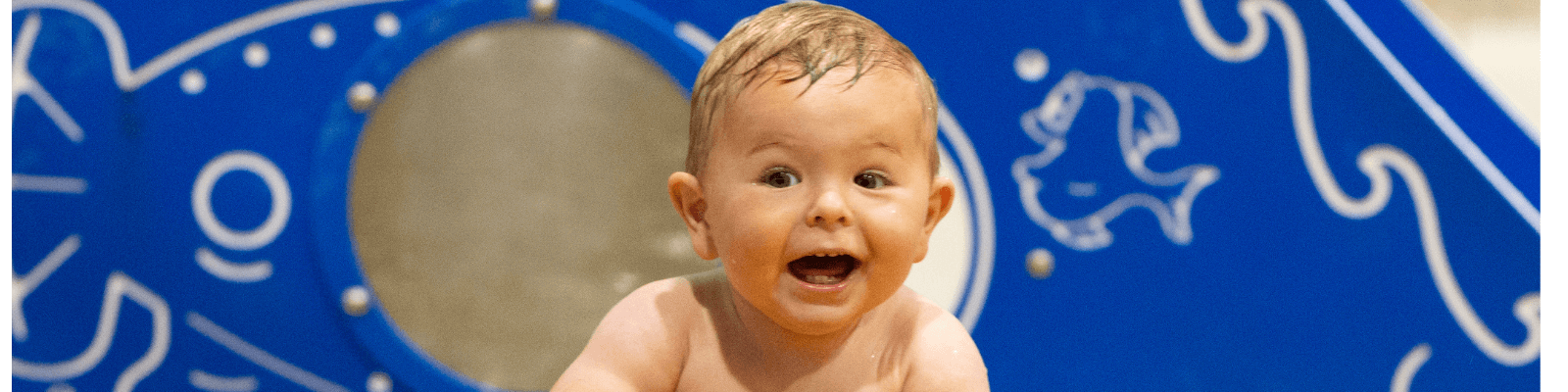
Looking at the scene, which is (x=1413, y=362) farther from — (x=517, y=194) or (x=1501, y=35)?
(x=517, y=194)

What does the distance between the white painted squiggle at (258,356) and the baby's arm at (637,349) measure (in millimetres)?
285

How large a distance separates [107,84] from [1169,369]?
0.84 metres

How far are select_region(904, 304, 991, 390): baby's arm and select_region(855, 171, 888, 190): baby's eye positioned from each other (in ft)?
0.40

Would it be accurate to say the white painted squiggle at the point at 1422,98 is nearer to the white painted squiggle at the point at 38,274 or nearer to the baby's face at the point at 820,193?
the baby's face at the point at 820,193

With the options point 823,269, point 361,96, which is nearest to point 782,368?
point 823,269

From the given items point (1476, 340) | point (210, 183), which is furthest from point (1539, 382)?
point (210, 183)

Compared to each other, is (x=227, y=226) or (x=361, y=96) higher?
(x=361, y=96)

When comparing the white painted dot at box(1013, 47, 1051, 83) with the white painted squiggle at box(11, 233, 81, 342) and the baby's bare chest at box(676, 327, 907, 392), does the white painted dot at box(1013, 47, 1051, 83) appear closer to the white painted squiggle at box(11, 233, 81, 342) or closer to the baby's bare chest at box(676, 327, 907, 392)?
the baby's bare chest at box(676, 327, 907, 392)

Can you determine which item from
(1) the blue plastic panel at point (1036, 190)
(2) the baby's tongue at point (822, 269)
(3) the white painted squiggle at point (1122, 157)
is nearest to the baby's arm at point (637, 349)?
(2) the baby's tongue at point (822, 269)

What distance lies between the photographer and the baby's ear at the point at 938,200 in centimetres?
66

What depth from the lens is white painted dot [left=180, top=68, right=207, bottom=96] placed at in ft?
2.73

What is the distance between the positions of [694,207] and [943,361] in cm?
18

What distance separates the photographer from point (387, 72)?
830 mm

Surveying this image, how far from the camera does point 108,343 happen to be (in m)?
0.85
